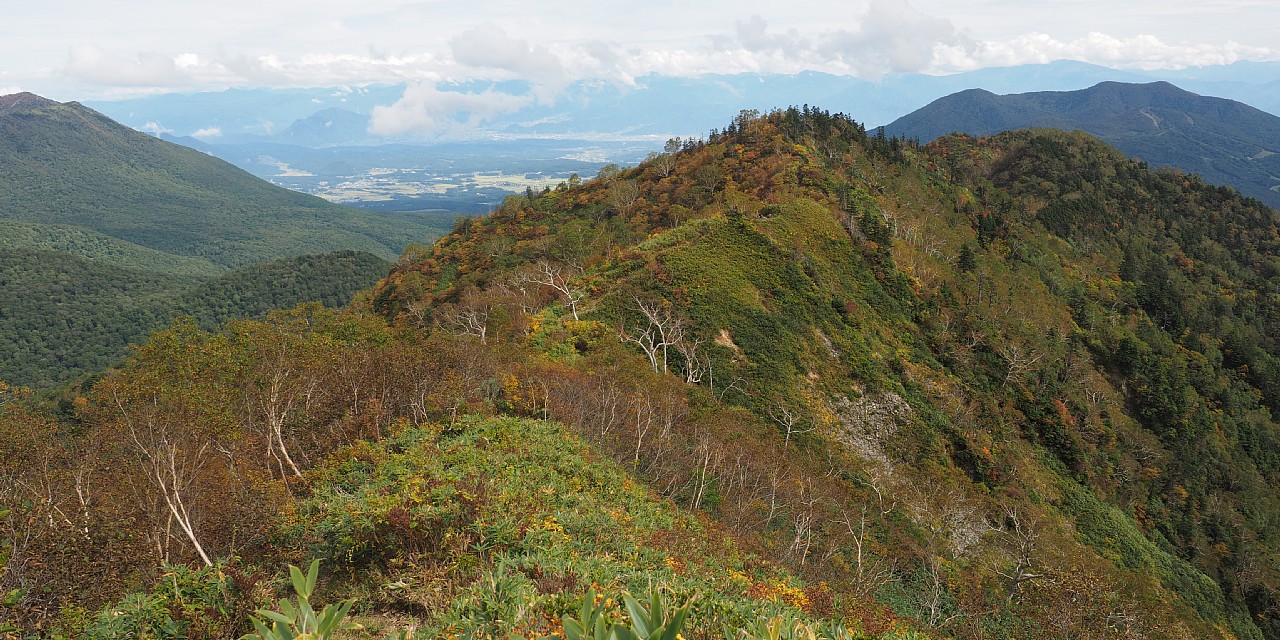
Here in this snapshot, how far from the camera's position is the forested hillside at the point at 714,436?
363 inches

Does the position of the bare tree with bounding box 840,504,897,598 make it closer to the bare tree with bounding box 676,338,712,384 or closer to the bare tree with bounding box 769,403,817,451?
Result: the bare tree with bounding box 769,403,817,451

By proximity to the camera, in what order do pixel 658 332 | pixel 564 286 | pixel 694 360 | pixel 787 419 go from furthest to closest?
pixel 564 286, pixel 658 332, pixel 694 360, pixel 787 419

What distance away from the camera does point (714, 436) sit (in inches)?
1009

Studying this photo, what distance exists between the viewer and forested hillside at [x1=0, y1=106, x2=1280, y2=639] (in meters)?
9.22

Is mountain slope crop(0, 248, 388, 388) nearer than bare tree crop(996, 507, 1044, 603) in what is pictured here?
No

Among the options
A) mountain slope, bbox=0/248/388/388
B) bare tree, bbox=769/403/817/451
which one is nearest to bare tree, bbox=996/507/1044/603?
bare tree, bbox=769/403/817/451

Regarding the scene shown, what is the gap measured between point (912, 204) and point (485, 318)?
199ft

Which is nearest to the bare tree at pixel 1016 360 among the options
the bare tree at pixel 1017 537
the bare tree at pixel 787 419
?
the bare tree at pixel 1017 537

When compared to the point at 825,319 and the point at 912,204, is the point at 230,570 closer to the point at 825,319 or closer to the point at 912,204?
the point at 825,319

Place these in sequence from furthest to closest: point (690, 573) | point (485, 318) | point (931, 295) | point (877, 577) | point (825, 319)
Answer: point (931, 295) < point (825, 319) < point (485, 318) < point (877, 577) < point (690, 573)

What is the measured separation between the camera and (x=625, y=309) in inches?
1460

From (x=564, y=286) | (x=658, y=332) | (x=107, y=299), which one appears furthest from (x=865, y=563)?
(x=107, y=299)

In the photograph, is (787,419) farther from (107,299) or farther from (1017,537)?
(107,299)

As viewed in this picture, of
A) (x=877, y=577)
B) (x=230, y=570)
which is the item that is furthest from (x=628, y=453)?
(x=230, y=570)
